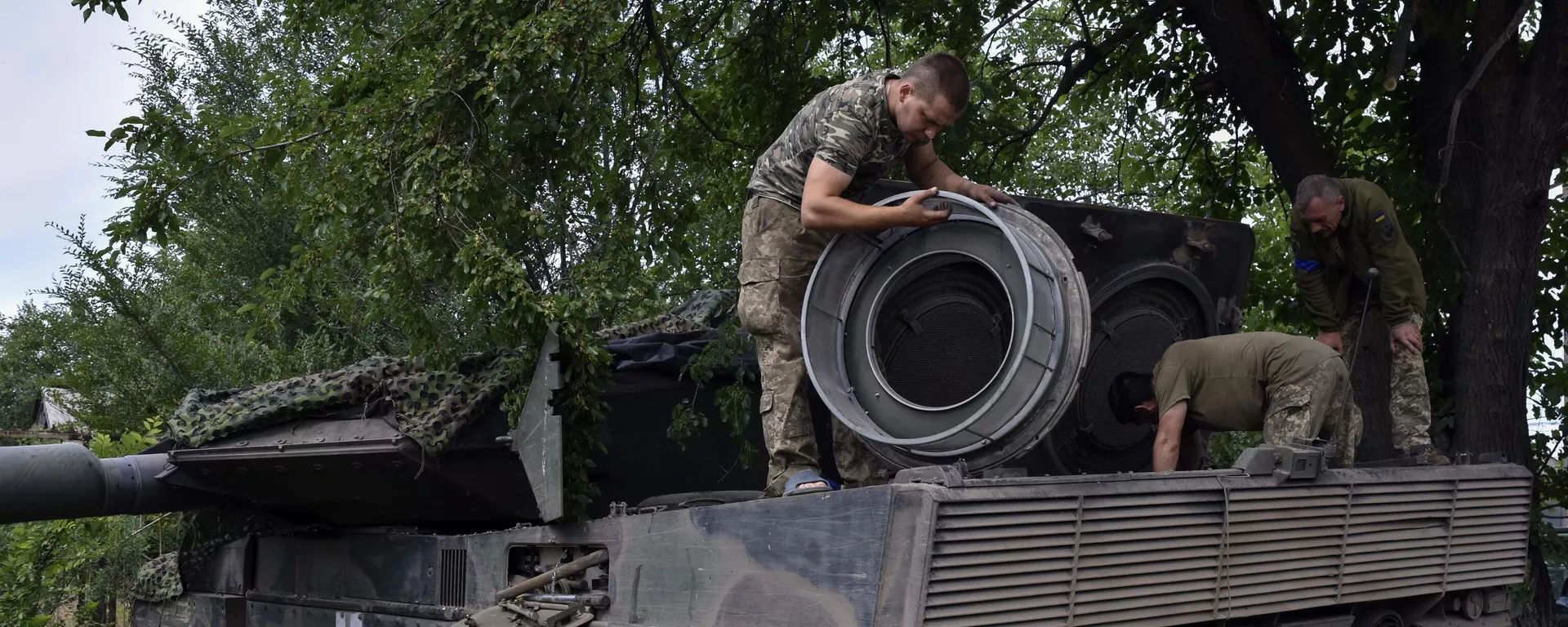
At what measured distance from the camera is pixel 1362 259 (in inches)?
237

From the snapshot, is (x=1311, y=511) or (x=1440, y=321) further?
(x=1440, y=321)

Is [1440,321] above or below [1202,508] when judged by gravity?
above

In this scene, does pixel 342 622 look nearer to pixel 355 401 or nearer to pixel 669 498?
pixel 355 401

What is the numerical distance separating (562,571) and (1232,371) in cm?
248

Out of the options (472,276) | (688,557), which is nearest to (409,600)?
(472,276)

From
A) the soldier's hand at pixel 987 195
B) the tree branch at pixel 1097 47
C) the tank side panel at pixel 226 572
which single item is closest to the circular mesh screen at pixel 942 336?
the soldier's hand at pixel 987 195

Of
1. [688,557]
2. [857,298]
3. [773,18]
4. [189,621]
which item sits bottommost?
[189,621]

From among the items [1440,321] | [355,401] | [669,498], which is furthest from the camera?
[1440,321]

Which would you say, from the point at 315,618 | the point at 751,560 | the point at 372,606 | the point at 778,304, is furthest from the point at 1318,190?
the point at 315,618

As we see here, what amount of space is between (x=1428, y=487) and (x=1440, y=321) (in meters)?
Answer: 3.12

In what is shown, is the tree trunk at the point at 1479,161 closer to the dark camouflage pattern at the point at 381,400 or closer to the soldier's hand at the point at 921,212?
the soldier's hand at the point at 921,212

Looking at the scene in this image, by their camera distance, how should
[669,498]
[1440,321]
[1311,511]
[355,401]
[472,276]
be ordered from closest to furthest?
[1311,511] → [669,498] → [472,276] → [355,401] → [1440,321]

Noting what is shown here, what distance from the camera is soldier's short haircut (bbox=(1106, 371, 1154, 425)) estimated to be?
566 centimetres

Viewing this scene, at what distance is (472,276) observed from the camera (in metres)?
5.42
